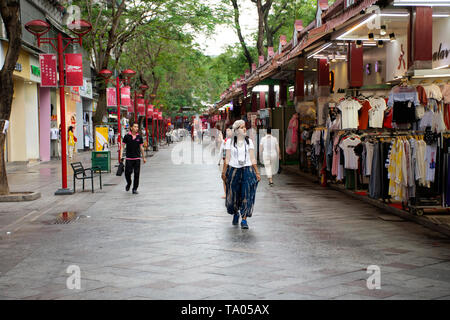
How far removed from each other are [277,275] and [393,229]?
3.58m

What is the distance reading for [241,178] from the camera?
9.12 metres

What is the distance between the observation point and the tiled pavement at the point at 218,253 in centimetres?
548

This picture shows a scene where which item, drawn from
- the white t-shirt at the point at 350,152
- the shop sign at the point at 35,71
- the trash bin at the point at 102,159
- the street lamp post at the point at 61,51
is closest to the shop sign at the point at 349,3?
the white t-shirt at the point at 350,152

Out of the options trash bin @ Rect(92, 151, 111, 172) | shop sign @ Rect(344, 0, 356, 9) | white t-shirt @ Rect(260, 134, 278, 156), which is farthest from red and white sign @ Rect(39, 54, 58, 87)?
shop sign @ Rect(344, 0, 356, 9)

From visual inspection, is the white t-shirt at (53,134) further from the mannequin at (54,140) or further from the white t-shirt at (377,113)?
the white t-shirt at (377,113)

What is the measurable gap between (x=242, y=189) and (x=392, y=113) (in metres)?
3.28

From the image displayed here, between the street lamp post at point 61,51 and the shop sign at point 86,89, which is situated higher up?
the shop sign at point 86,89

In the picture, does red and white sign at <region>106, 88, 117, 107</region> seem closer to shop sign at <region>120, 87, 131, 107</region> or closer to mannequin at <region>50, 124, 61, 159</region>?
shop sign at <region>120, 87, 131, 107</region>

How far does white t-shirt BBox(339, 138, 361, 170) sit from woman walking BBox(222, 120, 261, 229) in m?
4.05

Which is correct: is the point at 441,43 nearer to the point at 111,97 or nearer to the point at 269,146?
the point at 269,146

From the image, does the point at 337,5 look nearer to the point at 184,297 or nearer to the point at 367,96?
the point at 367,96

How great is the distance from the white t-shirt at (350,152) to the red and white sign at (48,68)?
932cm

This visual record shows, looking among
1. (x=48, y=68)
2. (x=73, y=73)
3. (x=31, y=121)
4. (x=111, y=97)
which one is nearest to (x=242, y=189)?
(x=73, y=73)
